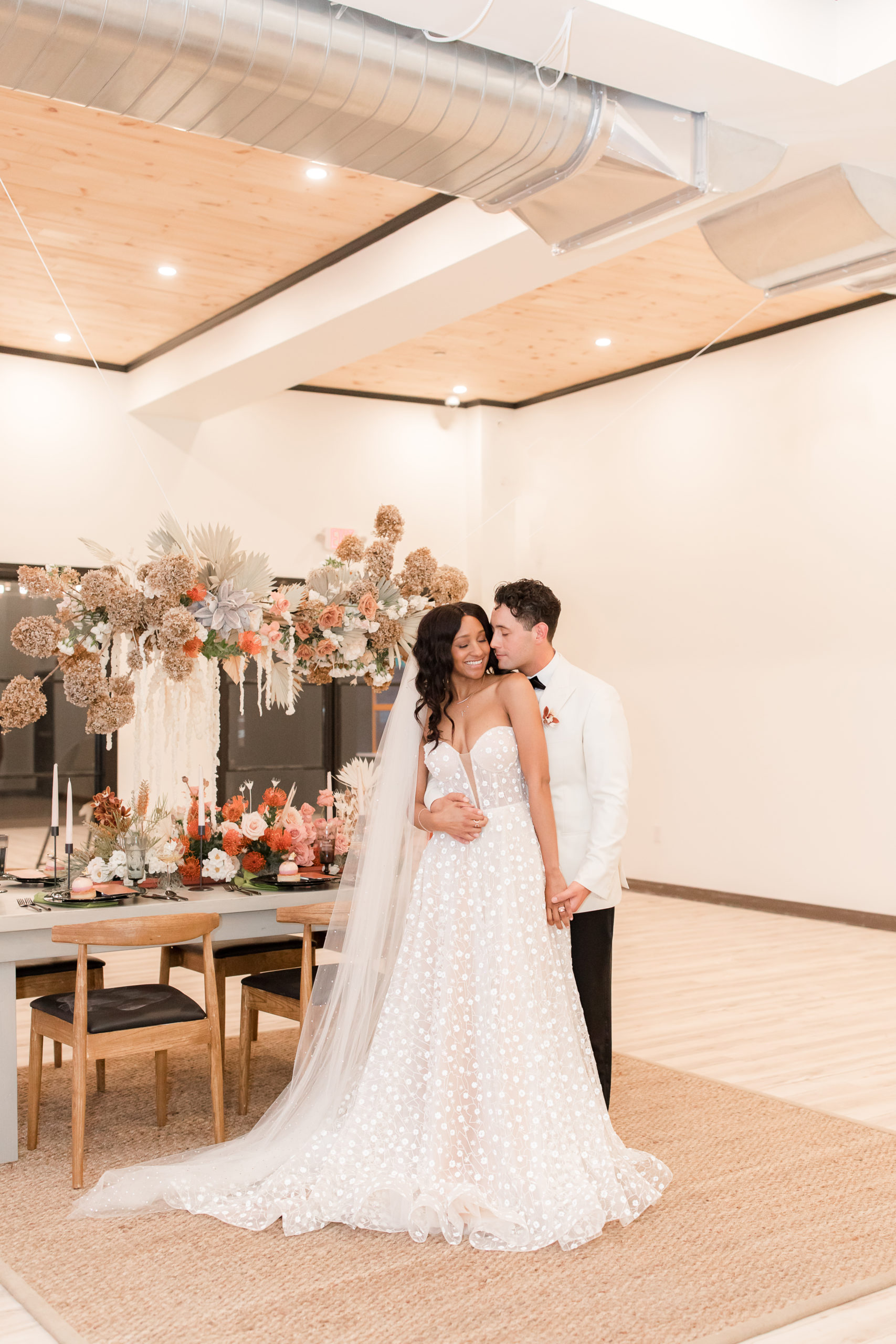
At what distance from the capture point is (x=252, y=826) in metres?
4.79

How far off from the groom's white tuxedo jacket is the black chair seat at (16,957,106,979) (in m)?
1.98

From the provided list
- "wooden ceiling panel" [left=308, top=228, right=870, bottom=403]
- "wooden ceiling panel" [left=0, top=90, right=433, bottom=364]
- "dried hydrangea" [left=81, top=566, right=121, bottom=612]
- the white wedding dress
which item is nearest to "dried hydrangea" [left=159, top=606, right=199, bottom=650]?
"dried hydrangea" [left=81, top=566, right=121, bottom=612]

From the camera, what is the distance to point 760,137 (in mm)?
4539

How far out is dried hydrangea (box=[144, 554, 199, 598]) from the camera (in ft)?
14.7

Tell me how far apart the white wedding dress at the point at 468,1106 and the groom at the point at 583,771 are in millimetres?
232

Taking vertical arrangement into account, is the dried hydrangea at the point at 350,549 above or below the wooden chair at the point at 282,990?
above

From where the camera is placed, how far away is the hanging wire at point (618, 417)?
8781mm

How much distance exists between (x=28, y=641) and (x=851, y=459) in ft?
19.1

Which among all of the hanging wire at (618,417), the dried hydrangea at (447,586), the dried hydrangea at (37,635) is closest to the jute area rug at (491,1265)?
the dried hydrangea at (37,635)

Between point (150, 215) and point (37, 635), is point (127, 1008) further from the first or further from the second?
point (150, 215)

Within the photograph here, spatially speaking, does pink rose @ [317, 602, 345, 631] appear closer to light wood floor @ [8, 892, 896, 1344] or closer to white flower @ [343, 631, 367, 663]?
white flower @ [343, 631, 367, 663]

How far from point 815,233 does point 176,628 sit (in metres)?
2.91

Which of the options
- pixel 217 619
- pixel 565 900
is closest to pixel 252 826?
pixel 217 619

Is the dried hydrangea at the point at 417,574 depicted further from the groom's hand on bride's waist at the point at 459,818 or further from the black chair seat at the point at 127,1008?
the black chair seat at the point at 127,1008
